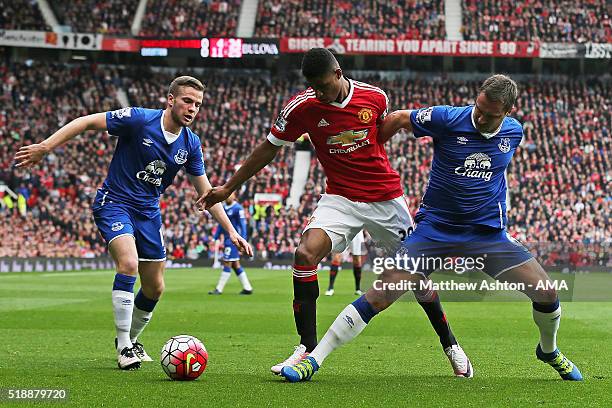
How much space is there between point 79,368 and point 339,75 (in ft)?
11.4

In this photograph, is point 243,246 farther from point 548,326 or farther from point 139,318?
point 548,326

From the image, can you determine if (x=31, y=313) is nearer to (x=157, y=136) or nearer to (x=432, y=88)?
(x=157, y=136)

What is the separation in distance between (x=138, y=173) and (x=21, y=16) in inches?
1782

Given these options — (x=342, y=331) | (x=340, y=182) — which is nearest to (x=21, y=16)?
(x=340, y=182)

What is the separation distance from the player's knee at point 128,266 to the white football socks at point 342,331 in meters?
1.97

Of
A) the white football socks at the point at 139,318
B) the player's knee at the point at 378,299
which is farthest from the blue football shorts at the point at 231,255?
the player's knee at the point at 378,299

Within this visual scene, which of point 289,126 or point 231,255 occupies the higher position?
point 289,126

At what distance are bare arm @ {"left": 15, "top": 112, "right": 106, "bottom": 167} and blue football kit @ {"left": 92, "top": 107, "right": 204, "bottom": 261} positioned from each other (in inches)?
7.0

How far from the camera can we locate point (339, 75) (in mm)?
7516

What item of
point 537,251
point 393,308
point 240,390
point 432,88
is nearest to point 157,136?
point 240,390

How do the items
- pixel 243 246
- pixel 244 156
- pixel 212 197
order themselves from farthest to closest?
1. pixel 244 156
2. pixel 243 246
3. pixel 212 197

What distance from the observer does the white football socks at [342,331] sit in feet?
23.7

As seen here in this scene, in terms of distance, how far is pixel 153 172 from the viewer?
28.6 ft

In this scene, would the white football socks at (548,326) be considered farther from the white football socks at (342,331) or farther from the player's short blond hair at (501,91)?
the player's short blond hair at (501,91)
